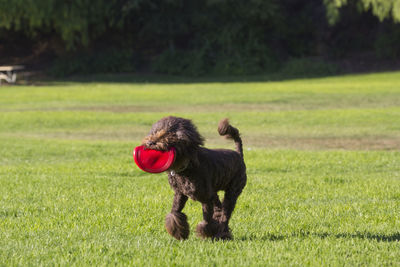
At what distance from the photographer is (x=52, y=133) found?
20.6 metres

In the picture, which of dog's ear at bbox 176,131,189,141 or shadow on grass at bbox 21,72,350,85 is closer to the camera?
dog's ear at bbox 176,131,189,141

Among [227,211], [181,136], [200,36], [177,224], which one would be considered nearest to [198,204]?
[227,211]

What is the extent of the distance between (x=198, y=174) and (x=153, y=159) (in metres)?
0.50

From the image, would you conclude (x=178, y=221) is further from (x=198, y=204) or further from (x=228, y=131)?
(x=198, y=204)

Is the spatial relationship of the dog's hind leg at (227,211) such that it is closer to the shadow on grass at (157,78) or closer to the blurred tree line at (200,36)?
the shadow on grass at (157,78)

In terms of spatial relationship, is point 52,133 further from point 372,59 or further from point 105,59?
point 372,59

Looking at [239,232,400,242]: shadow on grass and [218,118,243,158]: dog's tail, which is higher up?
[218,118,243,158]: dog's tail

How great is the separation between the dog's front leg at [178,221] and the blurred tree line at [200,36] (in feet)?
131

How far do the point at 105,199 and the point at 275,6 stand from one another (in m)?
40.4

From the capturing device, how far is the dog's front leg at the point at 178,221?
5797 millimetres

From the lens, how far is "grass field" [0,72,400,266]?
225 inches

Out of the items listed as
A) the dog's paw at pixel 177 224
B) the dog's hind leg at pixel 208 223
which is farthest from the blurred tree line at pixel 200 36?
the dog's paw at pixel 177 224

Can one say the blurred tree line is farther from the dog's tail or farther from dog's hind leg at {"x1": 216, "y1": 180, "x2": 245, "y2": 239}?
dog's hind leg at {"x1": 216, "y1": 180, "x2": 245, "y2": 239}

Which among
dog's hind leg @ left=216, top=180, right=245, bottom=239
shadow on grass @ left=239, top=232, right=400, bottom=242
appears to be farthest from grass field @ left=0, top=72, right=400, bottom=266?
dog's hind leg @ left=216, top=180, right=245, bottom=239
